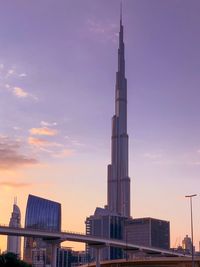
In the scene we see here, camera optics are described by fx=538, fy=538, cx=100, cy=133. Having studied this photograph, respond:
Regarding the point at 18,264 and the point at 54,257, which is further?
the point at 54,257

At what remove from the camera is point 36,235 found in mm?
175625

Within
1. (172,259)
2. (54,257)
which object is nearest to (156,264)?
(172,259)

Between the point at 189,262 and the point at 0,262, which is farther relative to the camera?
the point at 0,262

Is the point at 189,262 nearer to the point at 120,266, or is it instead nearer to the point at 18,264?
the point at 120,266

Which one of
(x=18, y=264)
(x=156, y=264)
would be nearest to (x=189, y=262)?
(x=156, y=264)

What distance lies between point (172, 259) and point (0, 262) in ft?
151

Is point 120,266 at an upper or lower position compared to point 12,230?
lower

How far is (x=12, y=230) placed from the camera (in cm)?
16625

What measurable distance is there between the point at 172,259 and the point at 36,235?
59.4 meters

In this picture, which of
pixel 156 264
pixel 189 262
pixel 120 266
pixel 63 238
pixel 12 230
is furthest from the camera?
pixel 63 238

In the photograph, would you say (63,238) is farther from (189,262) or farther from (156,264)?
(189,262)

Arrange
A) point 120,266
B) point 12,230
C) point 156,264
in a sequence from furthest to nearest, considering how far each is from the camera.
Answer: point 12,230 < point 120,266 < point 156,264

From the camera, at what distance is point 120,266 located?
506ft

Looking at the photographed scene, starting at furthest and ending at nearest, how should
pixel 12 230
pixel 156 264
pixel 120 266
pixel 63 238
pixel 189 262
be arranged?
pixel 63 238, pixel 12 230, pixel 120 266, pixel 156 264, pixel 189 262
